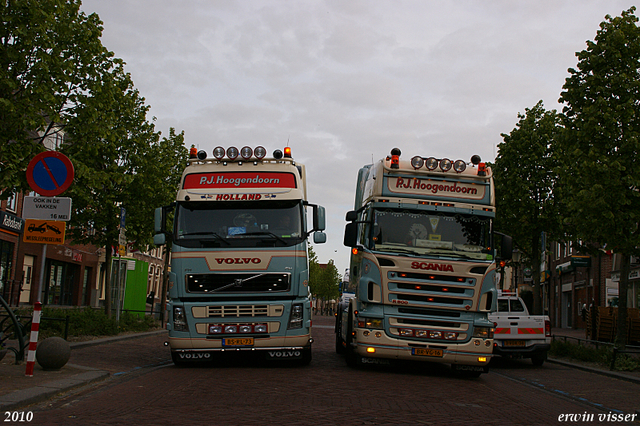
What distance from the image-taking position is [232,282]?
11.4 meters

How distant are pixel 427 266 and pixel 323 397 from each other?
136 inches

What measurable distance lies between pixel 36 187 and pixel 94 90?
22.7ft

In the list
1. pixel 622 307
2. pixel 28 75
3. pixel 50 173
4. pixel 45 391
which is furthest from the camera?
pixel 622 307

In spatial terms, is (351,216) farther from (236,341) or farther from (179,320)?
(179,320)

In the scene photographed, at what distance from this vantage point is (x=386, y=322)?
11258 mm

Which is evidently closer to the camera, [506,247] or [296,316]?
[296,316]

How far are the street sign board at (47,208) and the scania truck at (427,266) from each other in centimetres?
481

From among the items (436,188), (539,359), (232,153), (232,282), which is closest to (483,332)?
(436,188)

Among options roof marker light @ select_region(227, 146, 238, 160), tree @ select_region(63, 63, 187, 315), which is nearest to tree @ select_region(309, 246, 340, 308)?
tree @ select_region(63, 63, 187, 315)

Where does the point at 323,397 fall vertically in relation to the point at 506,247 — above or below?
below

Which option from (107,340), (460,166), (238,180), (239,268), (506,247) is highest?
(460,166)

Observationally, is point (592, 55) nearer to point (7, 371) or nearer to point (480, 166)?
point (480, 166)

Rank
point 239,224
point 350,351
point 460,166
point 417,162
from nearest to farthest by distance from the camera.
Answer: point 239,224, point 460,166, point 417,162, point 350,351

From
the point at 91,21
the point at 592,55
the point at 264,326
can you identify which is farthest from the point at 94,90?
the point at 592,55
